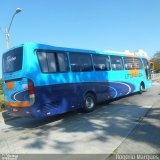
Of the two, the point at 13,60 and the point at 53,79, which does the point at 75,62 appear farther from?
the point at 13,60

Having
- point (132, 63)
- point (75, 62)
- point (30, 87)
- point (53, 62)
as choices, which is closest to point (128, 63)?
point (132, 63)

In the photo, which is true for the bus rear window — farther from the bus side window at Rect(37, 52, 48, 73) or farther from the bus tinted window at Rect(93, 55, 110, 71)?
the bus tinted window at Rect(93, 55, 110, 71)

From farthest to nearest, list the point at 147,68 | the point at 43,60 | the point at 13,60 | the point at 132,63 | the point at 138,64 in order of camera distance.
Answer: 1. the point at 147,68
2. the point at 138,64
3. the point at 132,63
4. the point at 13,60
5. the point at 43,60

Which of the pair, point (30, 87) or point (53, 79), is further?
point (53, 79)

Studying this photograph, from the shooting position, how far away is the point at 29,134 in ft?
30.3

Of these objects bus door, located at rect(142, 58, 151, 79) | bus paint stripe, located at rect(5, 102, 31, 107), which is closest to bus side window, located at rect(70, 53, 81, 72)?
bus paint stripe, located at rect(5, 102, 31, 107)

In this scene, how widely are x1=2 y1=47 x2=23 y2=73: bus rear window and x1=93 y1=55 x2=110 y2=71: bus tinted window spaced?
4582 millimetres

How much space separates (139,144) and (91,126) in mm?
2895

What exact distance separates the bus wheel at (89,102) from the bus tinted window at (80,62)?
4.22 feet

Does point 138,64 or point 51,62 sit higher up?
point 51,62

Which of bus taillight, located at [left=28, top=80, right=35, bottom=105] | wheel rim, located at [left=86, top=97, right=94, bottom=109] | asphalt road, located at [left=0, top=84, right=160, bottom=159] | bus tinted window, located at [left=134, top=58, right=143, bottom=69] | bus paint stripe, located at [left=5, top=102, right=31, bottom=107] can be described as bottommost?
asphalt road, located at [left=0, top=84, right=160, bottom=159]

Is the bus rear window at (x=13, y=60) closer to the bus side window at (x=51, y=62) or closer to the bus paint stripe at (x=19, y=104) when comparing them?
the bus side window at (x=51, y=62)

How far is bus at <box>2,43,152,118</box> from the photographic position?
32.1ft

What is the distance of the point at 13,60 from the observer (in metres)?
10.5
